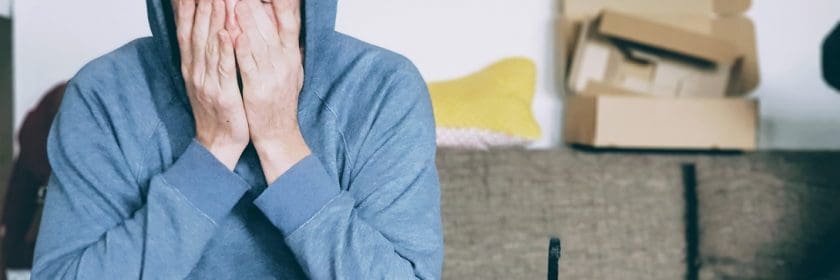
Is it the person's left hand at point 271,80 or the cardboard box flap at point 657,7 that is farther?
the cardboard box flap at point 657,7

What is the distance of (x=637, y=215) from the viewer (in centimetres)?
171

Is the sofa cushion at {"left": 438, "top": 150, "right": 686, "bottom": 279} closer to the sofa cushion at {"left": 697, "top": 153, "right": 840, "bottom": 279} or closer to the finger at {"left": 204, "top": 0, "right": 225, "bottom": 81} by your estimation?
the sofa cushion at {"left": 697, "top": 153, "right": 840, "bottom": 279}

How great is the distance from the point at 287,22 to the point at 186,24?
11 cm

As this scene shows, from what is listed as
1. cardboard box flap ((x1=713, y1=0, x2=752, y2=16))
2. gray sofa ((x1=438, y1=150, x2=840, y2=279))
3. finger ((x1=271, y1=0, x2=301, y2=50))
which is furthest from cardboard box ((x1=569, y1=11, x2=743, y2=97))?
finger ((x1=271, y1=0, x2=301, y2=50))

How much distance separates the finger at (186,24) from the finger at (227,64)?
0.04m

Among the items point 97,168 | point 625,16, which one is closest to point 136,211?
point 97,168

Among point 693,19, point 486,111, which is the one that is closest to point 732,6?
point 693,19

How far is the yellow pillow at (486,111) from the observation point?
1.73m

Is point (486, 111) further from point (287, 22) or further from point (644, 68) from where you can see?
point (287, 22)

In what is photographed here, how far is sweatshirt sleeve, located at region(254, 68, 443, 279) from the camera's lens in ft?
2.88

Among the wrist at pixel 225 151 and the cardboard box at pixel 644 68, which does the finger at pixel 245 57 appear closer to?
the wrist at pixel 225 151

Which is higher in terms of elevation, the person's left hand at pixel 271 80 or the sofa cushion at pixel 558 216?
the person's left hand at pixel 271 80

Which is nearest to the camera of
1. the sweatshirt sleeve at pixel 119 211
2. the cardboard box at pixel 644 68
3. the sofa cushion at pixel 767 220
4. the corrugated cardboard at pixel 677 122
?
the sweatshirt sleeve at pixel 119 211

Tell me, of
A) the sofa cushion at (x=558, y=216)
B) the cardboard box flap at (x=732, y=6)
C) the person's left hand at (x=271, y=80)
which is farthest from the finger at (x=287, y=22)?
the cardboard box flap at (x=732, y=6)
